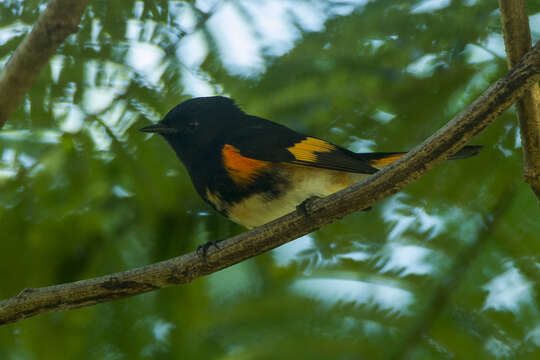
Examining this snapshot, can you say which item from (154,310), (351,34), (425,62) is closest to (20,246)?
(154,310)

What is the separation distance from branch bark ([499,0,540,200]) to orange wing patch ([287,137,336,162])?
542 millimetres

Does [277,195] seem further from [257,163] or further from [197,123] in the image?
[197,123]

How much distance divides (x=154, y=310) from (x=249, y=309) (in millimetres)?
262

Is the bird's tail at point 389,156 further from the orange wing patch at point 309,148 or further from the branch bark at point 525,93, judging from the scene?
the branch bark at point 525,93

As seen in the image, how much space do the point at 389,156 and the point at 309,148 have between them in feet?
0.69

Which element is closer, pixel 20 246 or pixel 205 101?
pixel 20 246

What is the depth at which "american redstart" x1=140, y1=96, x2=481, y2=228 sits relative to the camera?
4.50 feet

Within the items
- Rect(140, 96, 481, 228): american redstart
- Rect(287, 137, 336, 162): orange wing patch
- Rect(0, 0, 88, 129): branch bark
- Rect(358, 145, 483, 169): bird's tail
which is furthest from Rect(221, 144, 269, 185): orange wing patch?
Rect(0, 0, 88, 129): branch bark

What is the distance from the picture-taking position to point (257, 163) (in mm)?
1401

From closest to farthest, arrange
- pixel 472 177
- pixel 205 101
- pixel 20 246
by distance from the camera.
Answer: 1. pixel 472 177
2. pixel 20 246
3. pixel 205 101

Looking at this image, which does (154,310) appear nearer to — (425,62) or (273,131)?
(273,131)

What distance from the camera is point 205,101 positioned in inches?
56.3

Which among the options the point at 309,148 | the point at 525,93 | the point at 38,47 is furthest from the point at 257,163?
the point at 525,93

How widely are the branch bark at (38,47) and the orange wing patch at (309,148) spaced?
0.62 metres
